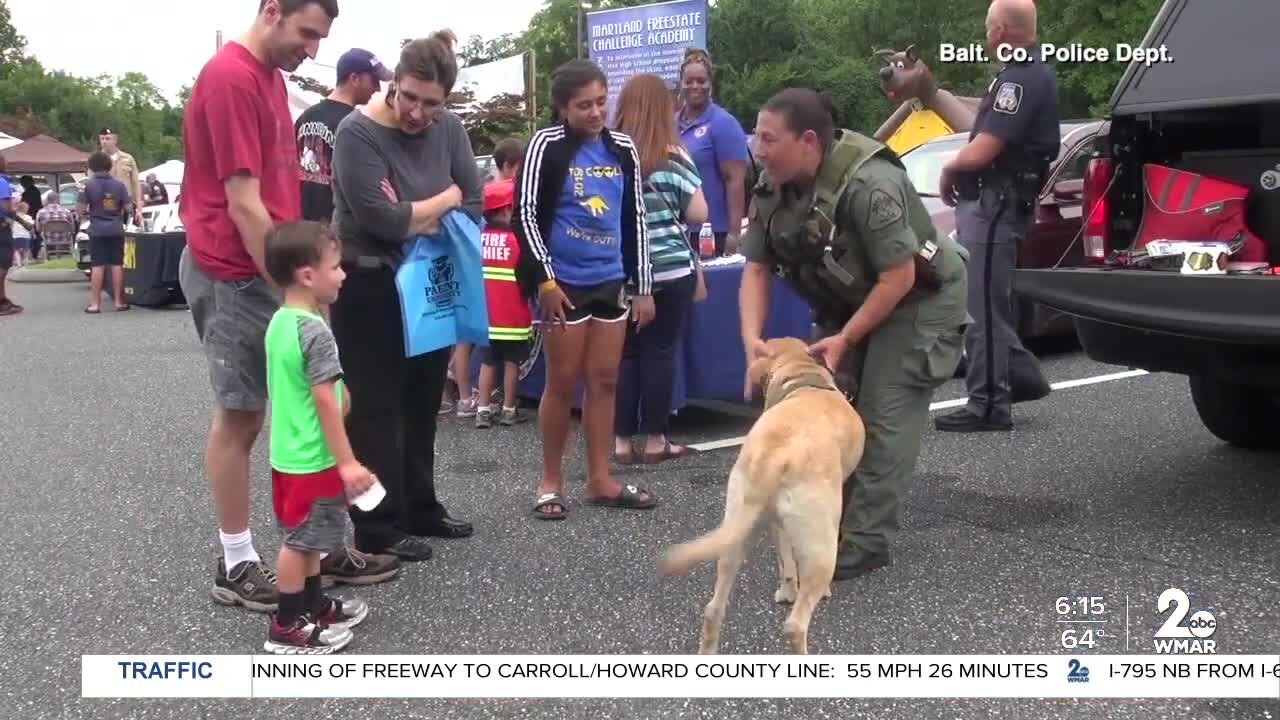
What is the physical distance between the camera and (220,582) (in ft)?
11.6

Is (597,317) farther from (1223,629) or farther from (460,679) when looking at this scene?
(1223,629)

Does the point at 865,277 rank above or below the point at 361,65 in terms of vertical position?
below

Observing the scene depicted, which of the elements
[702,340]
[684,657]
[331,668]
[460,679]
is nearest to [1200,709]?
[684,657]

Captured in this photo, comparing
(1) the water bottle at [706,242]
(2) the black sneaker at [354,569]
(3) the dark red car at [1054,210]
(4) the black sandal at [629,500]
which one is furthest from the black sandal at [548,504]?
(3) the dark red car at [1054,210]

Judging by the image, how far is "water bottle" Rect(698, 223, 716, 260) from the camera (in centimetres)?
597

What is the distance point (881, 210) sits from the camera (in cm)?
358

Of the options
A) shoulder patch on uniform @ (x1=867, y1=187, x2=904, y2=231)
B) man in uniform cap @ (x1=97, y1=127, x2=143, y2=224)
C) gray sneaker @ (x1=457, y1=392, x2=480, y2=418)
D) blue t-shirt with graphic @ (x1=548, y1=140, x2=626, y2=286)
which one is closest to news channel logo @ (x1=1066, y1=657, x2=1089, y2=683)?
shoulder patch on uniform @ (x1=867, y1=187, x2=904, y2=231)

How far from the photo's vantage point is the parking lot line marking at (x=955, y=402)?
5.65 metres

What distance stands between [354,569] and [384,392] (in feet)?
2.07

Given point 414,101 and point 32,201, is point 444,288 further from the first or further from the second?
point 32,201

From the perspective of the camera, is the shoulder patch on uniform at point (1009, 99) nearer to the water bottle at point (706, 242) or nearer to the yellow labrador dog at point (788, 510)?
the water bottle at point (706, 242)

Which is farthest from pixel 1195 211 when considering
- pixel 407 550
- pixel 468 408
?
pixel 468 408

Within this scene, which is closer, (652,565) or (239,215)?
(239,215)

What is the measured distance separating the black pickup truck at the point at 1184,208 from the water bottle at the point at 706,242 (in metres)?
2.03
